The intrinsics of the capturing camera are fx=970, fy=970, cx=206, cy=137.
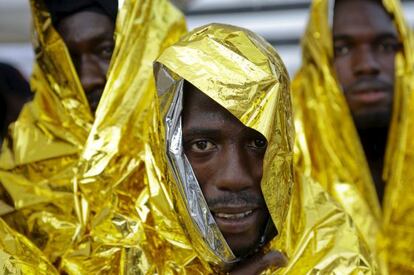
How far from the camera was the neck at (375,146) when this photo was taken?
2312 mm

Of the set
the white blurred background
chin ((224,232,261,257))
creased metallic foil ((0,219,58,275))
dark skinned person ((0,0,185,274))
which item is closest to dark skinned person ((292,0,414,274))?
dark skinned person ((0,0,185,274))

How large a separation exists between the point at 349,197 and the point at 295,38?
98.4 inches

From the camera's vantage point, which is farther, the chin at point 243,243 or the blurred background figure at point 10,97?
the blurred background figure at point 10,97

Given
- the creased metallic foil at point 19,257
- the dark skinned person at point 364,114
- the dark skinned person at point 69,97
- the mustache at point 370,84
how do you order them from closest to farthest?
1. the creased metallic foil at point 19,257
2. the dark skinned person at point 69,97
3. the dark skinned person at point 364,114
4. the mustache at point 370,84

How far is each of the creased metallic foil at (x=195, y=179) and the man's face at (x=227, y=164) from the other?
0.02 metres

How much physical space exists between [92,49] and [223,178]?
533 millimetres

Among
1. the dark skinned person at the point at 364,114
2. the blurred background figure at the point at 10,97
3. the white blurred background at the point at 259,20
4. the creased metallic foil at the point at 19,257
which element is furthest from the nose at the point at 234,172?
the white blurred background at the point at 259,20

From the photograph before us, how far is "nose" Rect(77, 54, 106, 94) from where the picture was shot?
191 centimetres

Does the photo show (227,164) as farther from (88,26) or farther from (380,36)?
(380,36)

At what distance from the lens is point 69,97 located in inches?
76.7

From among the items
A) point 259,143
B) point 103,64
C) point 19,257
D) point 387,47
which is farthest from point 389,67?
point 19,257

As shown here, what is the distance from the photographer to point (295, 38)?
4.55 meters

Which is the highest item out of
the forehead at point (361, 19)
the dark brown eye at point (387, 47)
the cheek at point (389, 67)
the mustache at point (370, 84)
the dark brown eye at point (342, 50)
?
the forehead at point (361, 19)

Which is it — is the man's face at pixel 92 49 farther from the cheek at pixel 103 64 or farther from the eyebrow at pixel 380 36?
the eyebrow at pixel 380 36
